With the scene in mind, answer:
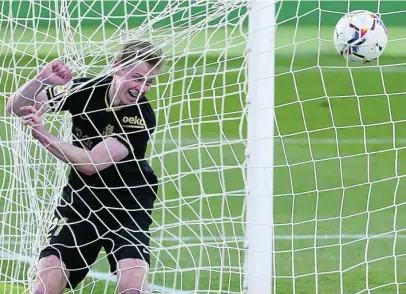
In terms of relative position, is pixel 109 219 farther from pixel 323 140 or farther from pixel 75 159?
pixel 323 140

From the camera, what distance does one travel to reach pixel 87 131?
13.0 feet

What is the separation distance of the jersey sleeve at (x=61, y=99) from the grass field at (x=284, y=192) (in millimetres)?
397

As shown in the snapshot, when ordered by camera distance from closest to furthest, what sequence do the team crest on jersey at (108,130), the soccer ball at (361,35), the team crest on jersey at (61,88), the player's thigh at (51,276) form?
1. the player's thigh at (51,276)
2. the team crest on jersey at (108,130)
3. the team crest on jersey at (61,88)
4. the soccer ball at (361,35)

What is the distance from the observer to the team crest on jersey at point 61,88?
157 inches

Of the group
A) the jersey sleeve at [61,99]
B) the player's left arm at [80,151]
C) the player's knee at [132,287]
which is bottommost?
the player's knee at [132,287]

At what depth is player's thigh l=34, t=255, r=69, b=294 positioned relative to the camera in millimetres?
3775

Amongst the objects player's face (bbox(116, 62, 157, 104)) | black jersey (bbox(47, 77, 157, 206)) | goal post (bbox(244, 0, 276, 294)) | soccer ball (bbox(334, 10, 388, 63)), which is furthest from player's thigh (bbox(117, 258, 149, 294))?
soccer ball (bbox(334, 10, 388, 63))

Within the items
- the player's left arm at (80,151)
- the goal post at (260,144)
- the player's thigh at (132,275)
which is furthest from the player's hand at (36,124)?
the goal post at (260,144)

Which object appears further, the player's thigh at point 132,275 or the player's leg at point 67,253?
the player's leg at point 67,253

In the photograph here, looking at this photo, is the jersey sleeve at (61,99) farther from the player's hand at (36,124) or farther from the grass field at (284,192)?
the grass field at (284,192)

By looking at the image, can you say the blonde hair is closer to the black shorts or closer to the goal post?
the goal post

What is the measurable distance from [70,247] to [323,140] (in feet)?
15.8

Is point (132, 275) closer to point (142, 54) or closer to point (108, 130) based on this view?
point (108, 130)

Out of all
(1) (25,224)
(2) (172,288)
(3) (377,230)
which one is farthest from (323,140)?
(1) (25,224)
